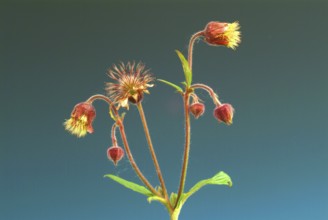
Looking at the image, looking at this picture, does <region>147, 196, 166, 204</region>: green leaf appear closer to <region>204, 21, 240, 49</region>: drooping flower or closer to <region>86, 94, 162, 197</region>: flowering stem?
<region>86, 94, 162, 197</region>: flowering stem

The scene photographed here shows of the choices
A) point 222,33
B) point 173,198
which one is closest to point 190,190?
point 173,198

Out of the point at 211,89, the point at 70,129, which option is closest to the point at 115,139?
the point at 70,129

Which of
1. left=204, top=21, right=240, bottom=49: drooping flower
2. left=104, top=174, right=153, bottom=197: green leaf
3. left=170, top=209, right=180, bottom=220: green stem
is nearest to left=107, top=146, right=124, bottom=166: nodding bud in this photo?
left=104, top=174, right=153, bottom=197: green leaf

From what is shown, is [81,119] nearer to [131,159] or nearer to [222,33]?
[131,159]

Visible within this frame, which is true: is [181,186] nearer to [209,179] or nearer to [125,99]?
[209,179]

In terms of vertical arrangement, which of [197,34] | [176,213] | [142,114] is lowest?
Result: [176,213]

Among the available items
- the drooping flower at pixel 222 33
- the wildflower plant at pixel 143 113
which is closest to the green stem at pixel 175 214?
the wildflower plant at pixel 143 113
